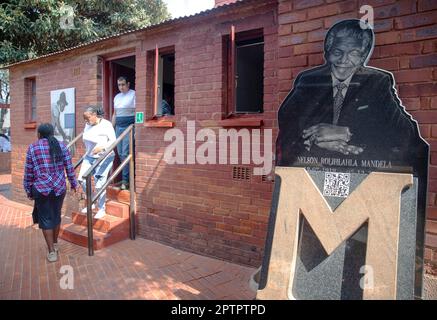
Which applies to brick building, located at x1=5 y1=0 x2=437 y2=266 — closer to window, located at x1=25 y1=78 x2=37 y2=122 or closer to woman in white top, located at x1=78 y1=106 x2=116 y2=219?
woman in white top, located at x1=78 y1=106 x2=116 y2=219

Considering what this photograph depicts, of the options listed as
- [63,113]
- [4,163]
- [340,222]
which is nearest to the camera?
[340,222]

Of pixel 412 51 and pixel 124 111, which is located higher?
pixel 412 51

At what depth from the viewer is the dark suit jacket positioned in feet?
7.61

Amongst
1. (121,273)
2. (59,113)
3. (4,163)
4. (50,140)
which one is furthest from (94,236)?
(4,163)

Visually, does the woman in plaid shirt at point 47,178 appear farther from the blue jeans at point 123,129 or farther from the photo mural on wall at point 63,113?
the photo mural on wall at point 63,113

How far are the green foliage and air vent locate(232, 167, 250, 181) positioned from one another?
26.2 ft

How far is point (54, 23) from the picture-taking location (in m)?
9.20

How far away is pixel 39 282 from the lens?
3541mm

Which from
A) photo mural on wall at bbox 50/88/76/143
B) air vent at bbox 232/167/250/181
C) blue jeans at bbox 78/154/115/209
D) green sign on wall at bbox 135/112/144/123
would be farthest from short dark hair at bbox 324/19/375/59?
photo mural on wall at bbox 50/88/76/143

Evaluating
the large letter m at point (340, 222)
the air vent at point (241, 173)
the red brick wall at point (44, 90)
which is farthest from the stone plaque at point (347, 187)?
the red brick wall at point (44, 90)

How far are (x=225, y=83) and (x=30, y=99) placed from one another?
216 inches

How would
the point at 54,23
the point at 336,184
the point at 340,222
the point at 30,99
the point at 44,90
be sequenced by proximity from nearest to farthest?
the point at 340,222 → the point at 336,184 → the point at 44,90 → the point at 30,99 → the point at 54,23

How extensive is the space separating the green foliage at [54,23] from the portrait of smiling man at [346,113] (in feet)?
29.3

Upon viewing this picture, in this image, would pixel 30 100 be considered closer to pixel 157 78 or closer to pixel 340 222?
pixel 157 78
